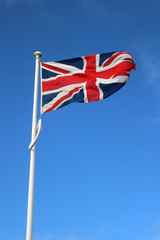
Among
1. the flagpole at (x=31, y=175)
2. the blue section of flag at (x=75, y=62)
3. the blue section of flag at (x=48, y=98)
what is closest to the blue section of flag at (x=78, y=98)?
the blue section of flag at (x=48, y=98)

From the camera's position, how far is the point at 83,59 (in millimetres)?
15703

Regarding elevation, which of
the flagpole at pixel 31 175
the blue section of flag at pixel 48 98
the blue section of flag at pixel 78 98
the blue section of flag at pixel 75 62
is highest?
the blue section of flag at pixel 75 62

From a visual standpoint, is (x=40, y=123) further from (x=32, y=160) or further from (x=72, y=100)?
(x=72, y=100)

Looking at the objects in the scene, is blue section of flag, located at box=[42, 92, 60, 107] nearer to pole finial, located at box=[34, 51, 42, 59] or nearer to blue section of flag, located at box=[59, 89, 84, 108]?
blue section of flag, located at box=[59, 89, 84, 108]

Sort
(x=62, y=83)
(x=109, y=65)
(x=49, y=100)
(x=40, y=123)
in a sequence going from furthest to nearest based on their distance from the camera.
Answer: (x=109, y=65)
(x=62, y=83)
(x=49, y=100)
(x=40, y=123)

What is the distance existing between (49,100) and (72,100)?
3.69 feet

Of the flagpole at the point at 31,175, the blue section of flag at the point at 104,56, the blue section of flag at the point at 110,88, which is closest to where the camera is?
the flagpole at the point at 31,175

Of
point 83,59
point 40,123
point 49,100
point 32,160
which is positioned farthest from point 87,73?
point 32,160

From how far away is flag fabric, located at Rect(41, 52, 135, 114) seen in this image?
47.0 feet

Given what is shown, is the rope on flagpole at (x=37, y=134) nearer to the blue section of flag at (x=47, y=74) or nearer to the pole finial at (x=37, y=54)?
the blue section of flag at (x=47, y=74)

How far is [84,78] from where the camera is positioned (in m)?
15.4

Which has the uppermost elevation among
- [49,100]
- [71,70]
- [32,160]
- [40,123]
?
[71,70]

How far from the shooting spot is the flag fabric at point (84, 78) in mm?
14320

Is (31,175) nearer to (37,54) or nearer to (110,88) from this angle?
(37,54)
